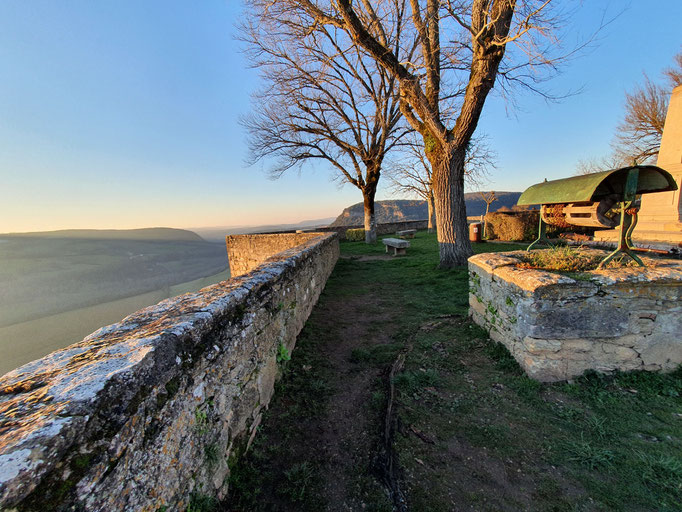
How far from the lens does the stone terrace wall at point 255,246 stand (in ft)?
34.9

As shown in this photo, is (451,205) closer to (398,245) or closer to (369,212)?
(398,245)

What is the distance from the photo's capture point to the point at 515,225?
1148cm

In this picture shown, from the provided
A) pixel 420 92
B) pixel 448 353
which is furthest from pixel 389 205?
pixel 448 353

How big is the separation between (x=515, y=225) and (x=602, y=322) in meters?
10.3

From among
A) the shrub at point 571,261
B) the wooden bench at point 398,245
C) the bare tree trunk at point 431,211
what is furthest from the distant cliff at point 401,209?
the shrub at point 571,261

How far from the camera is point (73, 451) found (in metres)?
0.88

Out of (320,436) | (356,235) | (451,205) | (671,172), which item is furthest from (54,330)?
(671,172)

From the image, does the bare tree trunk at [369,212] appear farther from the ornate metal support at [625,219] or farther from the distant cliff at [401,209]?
the distant cliff at [401,209]

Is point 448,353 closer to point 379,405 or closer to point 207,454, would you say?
point 379,405

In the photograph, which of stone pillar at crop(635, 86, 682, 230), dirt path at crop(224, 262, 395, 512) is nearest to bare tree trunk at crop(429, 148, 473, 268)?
dirt path at crop(224, 262, 395, 512)

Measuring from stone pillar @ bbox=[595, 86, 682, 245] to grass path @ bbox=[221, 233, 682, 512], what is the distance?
9308 millimetres

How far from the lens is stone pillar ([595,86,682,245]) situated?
8.77 m

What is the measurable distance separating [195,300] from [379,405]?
1974 millimetres

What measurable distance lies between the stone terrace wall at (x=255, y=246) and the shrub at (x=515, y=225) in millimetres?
8371
